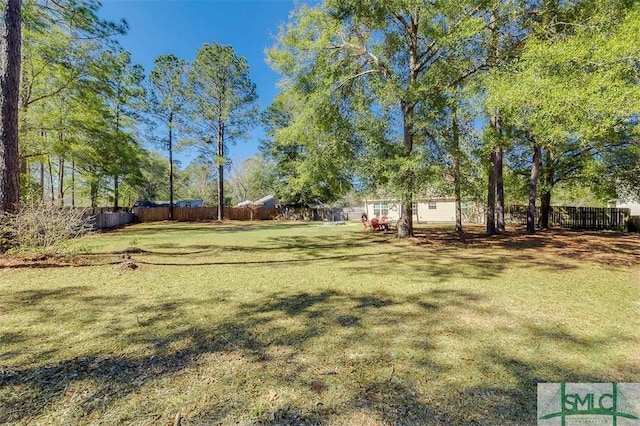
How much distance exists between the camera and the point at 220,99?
2512 cm

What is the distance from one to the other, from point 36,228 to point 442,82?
11715mm

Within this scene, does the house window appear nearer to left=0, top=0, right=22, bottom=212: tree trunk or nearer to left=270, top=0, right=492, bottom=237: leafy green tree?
left=270, top=0, right=492, bottom=237: leafy green tree

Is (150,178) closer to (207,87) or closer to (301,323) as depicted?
(207,87)

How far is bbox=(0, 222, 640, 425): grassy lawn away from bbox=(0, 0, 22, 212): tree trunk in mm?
1673

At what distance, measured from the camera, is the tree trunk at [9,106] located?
6.57 metres

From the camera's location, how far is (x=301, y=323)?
356 cm

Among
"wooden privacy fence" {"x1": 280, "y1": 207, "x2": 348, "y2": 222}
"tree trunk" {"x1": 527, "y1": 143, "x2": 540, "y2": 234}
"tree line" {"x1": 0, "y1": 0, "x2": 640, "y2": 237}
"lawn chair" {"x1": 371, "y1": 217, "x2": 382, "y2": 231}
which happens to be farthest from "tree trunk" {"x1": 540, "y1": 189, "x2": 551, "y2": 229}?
"wooden privacy fence" {"x1": 280, "y1": 207, "x2": 348, "y2": 222}

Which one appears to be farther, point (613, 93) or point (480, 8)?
point (480, 8)

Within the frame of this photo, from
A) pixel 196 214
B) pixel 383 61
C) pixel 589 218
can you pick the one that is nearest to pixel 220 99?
pixel 196 214

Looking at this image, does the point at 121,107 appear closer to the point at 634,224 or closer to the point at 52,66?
the point at 52,66

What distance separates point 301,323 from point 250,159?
4636 centimetres

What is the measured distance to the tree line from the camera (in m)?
6.23

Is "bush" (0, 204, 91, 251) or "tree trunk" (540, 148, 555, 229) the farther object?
"tree trunk" (540, 148, 555, 229)

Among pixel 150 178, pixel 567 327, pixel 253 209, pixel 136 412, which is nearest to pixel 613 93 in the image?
pixel 567 327
